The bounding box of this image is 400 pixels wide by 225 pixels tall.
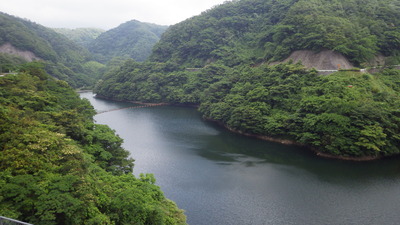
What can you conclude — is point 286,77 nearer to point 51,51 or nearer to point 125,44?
point 51,51

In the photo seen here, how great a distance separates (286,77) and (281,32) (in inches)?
558

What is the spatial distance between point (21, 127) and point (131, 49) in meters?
141

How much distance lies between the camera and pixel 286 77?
45875 mm

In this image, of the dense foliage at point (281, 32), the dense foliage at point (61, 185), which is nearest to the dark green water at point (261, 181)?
the dense foliage at point (61, 185)

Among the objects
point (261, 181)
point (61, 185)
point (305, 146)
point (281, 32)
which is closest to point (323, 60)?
point (281, 32)

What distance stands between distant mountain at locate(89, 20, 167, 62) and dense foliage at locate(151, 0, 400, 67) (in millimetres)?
59200

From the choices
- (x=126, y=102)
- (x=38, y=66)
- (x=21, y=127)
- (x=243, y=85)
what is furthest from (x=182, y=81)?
(x=21, y=127)

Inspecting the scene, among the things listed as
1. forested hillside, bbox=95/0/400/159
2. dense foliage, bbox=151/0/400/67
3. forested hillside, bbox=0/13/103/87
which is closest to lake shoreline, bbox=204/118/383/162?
forested hillside, bbox=95/0/400/159

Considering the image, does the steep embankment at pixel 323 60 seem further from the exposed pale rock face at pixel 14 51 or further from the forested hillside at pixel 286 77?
the exposed pale rock face at pixel 14 51

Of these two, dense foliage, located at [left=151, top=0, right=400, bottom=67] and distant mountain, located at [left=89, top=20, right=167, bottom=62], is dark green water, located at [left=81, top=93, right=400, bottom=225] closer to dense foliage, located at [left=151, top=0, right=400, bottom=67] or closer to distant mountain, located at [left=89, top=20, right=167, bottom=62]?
dense foliage, located at [left=151, top=0, right=400, bottom=67]

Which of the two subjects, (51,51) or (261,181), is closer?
(261,181)

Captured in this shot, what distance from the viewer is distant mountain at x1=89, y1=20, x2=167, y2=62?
146250mm

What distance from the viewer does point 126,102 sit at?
7738 centimetres

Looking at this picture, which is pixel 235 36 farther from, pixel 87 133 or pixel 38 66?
pixel 87 133
